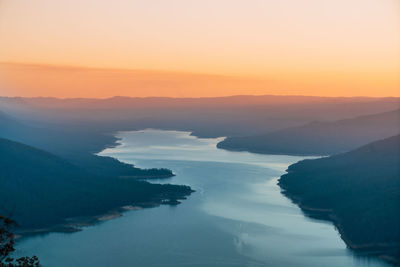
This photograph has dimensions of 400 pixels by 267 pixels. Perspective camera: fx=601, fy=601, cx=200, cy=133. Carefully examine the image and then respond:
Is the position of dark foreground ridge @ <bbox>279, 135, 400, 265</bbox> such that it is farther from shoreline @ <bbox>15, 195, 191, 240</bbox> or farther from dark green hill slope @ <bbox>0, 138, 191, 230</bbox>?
dark green hill slope @ <bbox>0, 138, 191, 230</bbox>

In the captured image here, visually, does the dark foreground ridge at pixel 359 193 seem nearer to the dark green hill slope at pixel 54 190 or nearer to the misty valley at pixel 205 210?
the misty valley at pixel 205 210

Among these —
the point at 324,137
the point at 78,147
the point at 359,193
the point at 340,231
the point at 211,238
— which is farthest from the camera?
the point at 324,137

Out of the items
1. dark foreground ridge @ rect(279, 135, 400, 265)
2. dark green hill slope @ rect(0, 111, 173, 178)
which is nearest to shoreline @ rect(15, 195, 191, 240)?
dark foreground ridge @ rect(279, 135, 400, 265)

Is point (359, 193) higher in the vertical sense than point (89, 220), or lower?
higher

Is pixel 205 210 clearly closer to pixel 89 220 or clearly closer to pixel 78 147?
pixel 89 220

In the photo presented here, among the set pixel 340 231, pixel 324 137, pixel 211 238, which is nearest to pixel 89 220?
pixel 211 238
